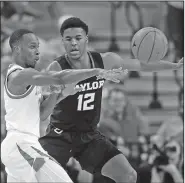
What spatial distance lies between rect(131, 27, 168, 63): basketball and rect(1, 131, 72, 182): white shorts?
1.54 meters

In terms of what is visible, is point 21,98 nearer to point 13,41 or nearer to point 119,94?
point 13,41

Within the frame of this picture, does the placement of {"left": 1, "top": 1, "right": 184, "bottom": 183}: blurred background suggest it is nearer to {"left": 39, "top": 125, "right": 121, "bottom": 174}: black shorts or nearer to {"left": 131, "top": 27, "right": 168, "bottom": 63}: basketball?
{"left": 39, "top": 125, "right": 121, "bottom": 174}: black shorts

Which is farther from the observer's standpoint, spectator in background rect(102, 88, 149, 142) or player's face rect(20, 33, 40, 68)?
spectator in background rect(102, 88, 149, 142)

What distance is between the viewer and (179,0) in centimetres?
1004

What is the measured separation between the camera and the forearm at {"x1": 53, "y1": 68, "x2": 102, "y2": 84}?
15.3 feet

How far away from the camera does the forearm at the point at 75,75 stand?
4.67 metres

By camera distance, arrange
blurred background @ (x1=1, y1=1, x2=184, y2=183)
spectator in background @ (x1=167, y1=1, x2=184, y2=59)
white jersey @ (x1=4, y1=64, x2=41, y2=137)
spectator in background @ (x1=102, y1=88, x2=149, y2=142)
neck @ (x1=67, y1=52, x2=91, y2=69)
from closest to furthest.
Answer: white jersey @ (x1=4, y1=64, x2=41, y2=137) < neck @ (x1=67, y1=52, x2=91, y2=69) < blurred background @ (x1=1, y1=1, x2=184, y2=183) < spectator in background @ (x1=102, y1=88, x2=149, y2=142) < spectator in background @ (x1=167, y1=1, x2=184, y2=59)

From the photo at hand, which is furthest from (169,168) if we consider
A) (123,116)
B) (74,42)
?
(74,42)

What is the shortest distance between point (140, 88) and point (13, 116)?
643 centimetres

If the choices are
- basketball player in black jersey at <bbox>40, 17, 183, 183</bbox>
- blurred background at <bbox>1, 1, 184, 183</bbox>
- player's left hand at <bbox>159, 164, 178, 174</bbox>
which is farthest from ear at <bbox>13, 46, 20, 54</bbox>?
player's left hand at <bbox>159, 164, 178, 174</bbox>

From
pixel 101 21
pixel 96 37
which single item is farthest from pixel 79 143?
pixel 101 21

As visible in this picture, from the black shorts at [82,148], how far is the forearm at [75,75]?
3.31ft

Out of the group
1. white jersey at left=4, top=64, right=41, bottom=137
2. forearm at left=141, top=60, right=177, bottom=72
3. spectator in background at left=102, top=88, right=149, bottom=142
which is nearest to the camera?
white jersey at left=4, top=64, right=41, bottom=137

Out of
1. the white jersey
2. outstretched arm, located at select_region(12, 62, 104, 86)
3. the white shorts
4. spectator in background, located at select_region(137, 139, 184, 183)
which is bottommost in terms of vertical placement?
spectator in background, located at select_region(137, 139, 184, 183)
